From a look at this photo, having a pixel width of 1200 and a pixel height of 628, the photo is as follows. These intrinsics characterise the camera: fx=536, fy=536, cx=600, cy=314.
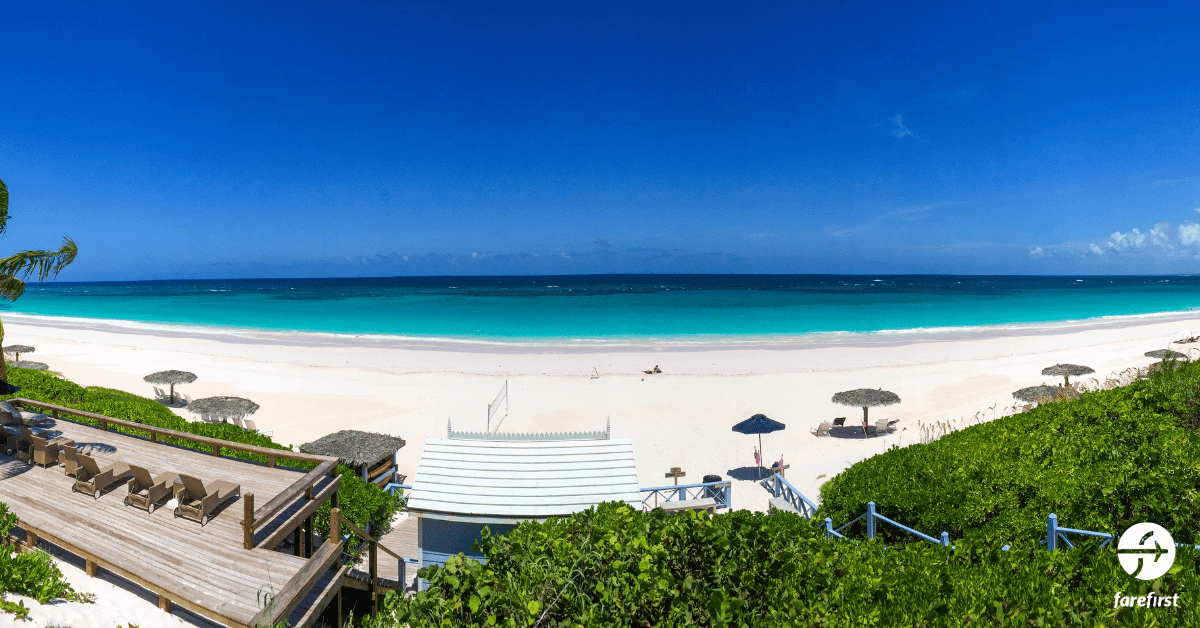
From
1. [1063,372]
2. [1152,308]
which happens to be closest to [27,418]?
[1063,372]

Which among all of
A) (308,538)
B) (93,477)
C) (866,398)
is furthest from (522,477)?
(866,398)

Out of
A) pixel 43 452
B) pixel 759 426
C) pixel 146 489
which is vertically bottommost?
pixel 759 426

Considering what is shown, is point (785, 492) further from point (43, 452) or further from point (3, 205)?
point (3, 205)

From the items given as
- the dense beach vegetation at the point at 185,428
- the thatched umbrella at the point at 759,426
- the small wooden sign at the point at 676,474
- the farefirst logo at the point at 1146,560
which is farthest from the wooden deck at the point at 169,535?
the thatched umbrella at the point at 759,426

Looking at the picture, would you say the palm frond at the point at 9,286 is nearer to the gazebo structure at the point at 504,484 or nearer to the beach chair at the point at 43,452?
the beach chair at the point at 43,452

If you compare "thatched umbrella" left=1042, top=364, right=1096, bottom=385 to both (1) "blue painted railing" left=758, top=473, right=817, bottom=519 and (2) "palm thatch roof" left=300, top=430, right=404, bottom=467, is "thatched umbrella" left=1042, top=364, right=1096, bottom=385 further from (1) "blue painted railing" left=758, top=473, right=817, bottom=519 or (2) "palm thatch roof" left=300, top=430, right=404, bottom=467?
(2) "palm thatch roof" left=300, top=430, right=404, bottom=467

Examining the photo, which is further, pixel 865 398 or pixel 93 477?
pixel 865 398
